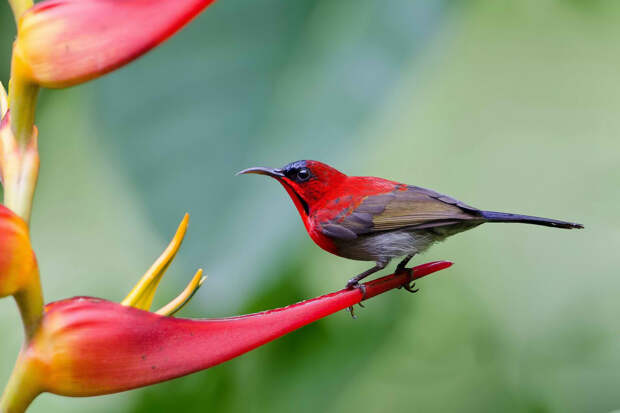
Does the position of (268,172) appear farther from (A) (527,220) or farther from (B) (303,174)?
(A) (527,220)

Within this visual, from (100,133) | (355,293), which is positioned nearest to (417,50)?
(100,133)

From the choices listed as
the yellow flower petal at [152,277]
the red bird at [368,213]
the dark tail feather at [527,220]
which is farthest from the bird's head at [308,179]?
the yellow flower petal at [152,277]

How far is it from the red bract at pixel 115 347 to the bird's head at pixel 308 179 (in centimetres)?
28

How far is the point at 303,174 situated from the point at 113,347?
312mm

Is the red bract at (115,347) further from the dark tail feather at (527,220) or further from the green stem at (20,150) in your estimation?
the dark tail feather at (527,220)

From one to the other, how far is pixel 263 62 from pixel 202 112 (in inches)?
3.8

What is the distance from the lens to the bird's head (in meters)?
0.62

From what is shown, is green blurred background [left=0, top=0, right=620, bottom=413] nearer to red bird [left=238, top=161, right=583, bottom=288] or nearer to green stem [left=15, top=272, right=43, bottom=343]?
red bird [left=238, top=161, right=583, bottom=288]

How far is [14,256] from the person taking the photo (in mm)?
300

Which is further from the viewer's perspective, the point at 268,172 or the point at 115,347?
the point at 268,172

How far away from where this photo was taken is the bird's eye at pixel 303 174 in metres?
0.62

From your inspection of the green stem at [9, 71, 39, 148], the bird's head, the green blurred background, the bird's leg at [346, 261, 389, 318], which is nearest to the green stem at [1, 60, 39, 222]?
the green stem at [9, 71, 39, 148]

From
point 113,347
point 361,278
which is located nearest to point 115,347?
point 113,347

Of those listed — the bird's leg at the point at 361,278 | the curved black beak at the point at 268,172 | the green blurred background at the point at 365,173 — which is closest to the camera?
the bird's leg at the point at 361,278
